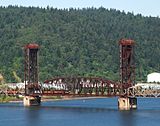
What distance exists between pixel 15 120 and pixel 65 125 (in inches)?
747

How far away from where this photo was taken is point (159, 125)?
586 ft

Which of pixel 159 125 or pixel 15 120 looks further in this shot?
pixel 15 120

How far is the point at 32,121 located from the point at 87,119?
15187 mm

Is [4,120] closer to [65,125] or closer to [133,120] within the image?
[65,125]

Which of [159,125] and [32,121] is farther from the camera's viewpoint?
[32,121]

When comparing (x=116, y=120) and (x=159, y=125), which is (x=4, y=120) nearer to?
(x=116, y=120)

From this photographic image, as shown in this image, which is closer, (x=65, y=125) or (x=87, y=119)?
(x=65, y=125)

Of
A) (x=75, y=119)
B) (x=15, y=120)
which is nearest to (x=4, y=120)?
(x=15, y=120)

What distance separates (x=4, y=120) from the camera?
196 meters

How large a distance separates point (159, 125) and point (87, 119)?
81.4 ft

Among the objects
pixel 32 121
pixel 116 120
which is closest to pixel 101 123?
pixel 116 120

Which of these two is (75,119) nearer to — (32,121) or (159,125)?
(32,121)

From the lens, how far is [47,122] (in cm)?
18925

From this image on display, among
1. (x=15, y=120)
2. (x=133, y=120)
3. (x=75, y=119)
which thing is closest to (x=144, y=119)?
(x=133, y=120)
